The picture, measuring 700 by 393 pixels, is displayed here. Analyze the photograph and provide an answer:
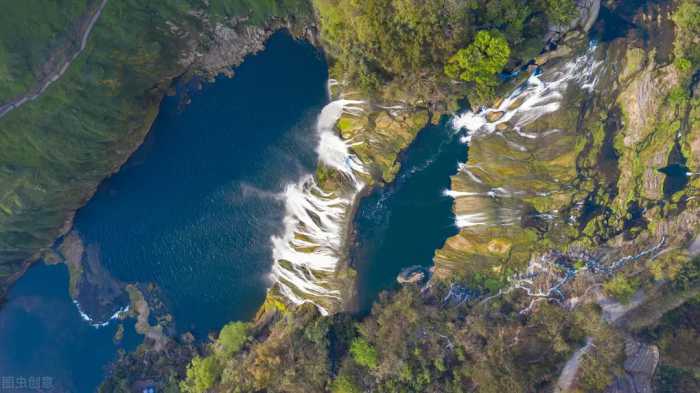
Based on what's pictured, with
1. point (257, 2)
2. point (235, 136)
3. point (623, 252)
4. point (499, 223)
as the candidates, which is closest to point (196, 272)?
point (235, 136)

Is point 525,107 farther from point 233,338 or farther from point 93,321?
point 93,321

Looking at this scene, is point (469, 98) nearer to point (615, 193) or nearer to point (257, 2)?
point (615, 193)

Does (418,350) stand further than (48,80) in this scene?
Yes

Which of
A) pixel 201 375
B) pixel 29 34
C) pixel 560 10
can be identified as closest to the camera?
pixel 560 10

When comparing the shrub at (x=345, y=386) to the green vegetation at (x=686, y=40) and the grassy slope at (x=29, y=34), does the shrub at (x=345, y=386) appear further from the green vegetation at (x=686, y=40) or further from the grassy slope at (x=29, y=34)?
the green vegetation at (x=686, y=40)

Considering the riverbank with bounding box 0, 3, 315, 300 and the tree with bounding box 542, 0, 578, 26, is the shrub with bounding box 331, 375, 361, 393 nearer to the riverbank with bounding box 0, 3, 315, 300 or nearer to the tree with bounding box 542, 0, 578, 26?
the riverbank with bounding box 0, 3, 315, 300

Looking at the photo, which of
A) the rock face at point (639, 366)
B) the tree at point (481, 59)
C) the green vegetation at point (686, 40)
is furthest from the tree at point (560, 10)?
the rock face at point (639, 366)

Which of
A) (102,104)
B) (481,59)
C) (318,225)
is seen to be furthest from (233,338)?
(481,59)
